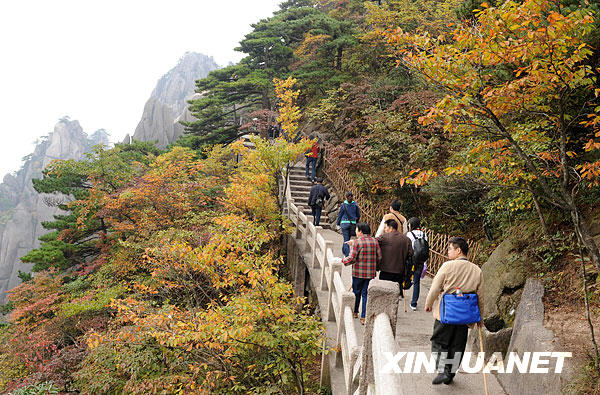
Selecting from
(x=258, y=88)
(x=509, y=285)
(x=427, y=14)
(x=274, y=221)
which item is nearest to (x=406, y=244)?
(x=509, y=285)

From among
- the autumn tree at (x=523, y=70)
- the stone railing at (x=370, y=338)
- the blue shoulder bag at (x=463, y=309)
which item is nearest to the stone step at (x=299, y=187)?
the stone railing at (x=370, y=338)

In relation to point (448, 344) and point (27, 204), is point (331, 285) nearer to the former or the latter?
point (448, 344)

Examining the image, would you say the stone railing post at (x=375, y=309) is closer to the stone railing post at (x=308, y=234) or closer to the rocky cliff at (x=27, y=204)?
the stone railing post at (x=308, y=234)

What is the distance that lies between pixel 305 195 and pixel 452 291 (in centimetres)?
1123

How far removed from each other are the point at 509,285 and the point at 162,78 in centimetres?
8464

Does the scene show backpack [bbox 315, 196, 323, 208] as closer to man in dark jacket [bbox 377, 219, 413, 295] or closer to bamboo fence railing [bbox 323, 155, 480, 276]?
bamboo fence railing [bbox 323, 155, 480, 276]

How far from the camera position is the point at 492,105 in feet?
13.4

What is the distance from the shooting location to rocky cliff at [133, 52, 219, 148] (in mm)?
41594

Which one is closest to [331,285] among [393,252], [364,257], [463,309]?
[364,257]

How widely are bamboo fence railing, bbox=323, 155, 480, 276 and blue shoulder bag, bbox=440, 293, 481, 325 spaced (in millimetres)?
4647

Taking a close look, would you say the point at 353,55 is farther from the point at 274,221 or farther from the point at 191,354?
the point at 191,354

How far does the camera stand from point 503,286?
538 centimetres

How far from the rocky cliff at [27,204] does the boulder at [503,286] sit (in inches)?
1290

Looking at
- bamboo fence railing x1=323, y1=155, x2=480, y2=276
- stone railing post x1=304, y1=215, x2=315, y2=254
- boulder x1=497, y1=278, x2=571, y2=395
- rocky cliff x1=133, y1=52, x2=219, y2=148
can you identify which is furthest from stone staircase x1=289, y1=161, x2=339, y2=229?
rocky cliff x1=133, y1=52, x2=219, y2=148
